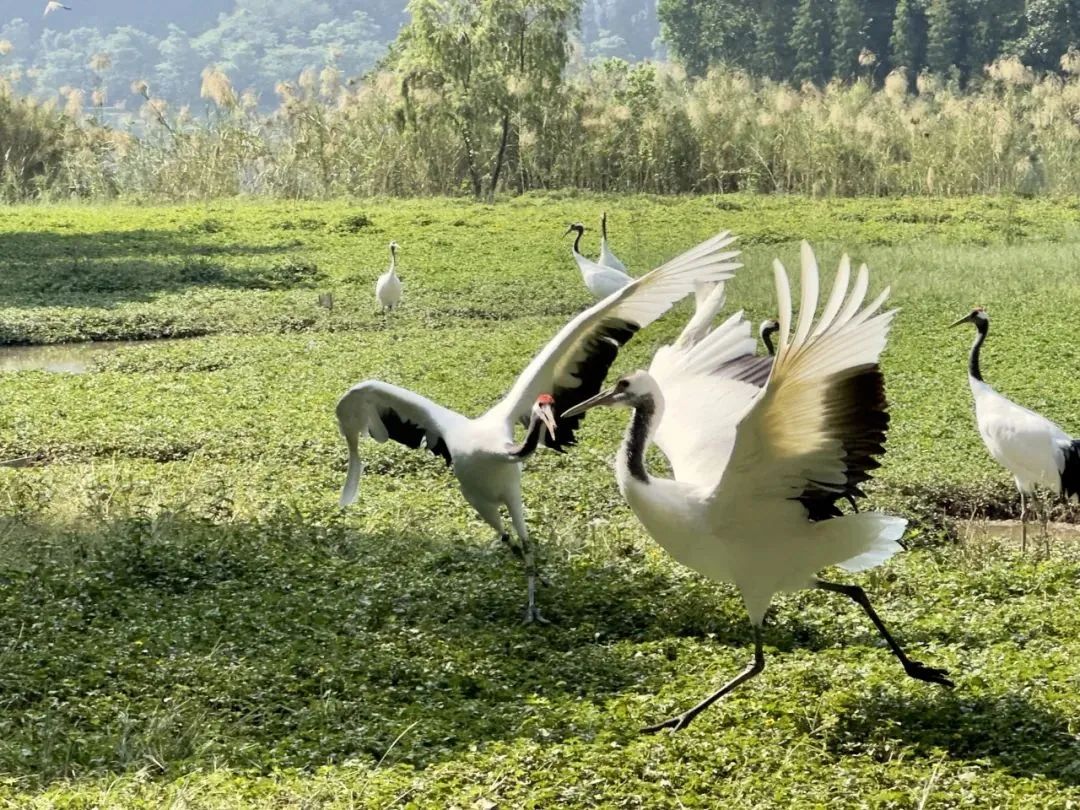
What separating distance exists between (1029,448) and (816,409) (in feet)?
9.81

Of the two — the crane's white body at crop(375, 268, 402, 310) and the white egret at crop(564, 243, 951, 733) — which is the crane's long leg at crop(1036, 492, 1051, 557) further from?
the crane's white body at crop(375, 268, 402, 310)

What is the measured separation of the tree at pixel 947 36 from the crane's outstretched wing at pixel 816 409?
32.4 m

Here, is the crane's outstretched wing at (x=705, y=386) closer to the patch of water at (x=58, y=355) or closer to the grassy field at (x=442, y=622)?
the grassy field at (x=442, y=622)

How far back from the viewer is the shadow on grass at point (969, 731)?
4129 mm

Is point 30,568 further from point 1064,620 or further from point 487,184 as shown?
point 487,184

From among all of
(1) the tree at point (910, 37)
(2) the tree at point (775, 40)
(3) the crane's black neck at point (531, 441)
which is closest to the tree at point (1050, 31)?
(1) the tree at point (910, 37)

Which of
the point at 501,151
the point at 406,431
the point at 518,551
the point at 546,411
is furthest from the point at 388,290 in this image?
the point at 501,151

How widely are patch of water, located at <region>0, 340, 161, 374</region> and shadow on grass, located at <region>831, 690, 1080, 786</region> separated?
7784 mm

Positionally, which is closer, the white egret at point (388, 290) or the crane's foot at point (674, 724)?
the crane's foot at point (674, 724)

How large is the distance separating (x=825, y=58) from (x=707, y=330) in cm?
3451

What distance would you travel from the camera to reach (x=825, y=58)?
3809 centimetres

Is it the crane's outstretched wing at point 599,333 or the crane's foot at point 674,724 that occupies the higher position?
the crane's outstretched wing at point 599,333

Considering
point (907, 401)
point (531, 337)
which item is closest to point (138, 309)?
point (531, 337)

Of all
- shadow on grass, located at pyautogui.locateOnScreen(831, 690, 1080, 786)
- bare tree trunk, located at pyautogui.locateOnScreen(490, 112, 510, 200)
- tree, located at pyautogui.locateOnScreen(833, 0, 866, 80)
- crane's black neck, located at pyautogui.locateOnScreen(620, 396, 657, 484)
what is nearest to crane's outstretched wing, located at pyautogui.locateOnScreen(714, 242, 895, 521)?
crane's black neck, located at pyautogui.locateOnScreen(620, 396, 657, 484)
